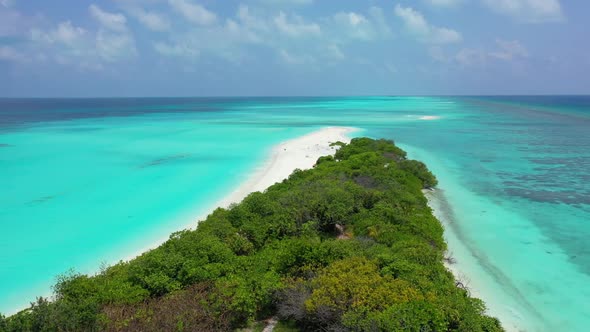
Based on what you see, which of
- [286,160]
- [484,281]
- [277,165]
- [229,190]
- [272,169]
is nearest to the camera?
[484,281]

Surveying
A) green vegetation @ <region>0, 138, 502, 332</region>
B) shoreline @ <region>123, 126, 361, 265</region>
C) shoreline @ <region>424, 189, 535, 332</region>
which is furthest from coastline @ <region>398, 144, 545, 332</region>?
shoreline @ <region>123, 126, 361, 265</region>

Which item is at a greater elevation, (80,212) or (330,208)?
(330,208)

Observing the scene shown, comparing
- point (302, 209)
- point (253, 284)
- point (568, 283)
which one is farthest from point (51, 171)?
point (568, 283)

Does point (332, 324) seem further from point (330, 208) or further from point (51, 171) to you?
point (51, 171)

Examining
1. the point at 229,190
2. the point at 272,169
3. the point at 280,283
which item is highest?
the point at 280,283

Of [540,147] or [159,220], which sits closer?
[159,220]

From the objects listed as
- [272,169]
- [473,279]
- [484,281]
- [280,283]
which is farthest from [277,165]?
[280,283]

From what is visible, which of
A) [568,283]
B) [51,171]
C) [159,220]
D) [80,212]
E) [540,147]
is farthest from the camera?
[540,147]

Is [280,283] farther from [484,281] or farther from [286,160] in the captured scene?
[286,160]

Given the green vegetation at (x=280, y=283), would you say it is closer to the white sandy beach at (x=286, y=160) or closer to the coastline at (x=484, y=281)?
the coastline at (x=484, y=281)
